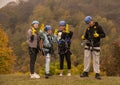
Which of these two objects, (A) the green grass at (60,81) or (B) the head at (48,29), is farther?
(B) the head at (48,29)

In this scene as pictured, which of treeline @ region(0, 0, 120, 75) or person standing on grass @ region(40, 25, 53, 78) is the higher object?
treeline @ region(0, 0, 120, 75)

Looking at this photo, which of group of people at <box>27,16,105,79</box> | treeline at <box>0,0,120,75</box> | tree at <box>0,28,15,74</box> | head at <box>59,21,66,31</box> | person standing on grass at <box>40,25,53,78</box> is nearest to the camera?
group of people at <box>27,16,105,79</box>

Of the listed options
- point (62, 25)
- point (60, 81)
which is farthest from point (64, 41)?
point (60, 81)

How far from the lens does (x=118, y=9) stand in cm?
14700

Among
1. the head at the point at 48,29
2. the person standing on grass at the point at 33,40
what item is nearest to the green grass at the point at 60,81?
the person standing on grass at the point at 33,40

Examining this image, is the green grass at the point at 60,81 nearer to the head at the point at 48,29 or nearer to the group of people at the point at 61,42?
the group of people at the point at 61,42

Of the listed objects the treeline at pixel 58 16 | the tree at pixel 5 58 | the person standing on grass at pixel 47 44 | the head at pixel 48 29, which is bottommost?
the tree at pixel 5 58

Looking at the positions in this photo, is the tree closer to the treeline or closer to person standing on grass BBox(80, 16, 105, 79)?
the treeline

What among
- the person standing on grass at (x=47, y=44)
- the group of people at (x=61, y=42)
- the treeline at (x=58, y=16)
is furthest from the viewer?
the treeline at (x=58, y=16)

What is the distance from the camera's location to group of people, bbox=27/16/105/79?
1280 centimetres

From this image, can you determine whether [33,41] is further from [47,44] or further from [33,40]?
[47,44]

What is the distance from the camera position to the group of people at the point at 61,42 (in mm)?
12805

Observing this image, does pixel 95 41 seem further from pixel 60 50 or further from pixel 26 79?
pixel 26 79

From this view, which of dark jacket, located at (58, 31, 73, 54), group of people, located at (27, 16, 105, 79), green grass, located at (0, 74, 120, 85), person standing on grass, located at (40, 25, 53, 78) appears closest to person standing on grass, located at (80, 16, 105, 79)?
group of people, located at (27, 16, 105, 79)
